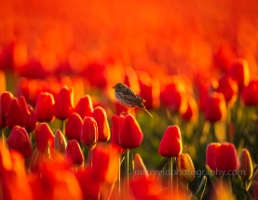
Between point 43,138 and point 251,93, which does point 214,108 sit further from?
point 43,138

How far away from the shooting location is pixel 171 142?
1028 millimetres

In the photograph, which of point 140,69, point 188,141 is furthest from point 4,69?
point 188,141

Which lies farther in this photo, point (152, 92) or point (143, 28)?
point (143, 28)

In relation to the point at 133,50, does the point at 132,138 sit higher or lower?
lower

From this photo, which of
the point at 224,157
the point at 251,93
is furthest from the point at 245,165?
the point at 251,93

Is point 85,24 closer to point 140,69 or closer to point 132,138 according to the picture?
point 140,69

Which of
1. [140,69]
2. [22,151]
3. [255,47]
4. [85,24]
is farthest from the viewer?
[85,24]

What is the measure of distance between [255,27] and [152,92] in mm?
958

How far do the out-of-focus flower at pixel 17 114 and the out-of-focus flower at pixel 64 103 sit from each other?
9 centimetres

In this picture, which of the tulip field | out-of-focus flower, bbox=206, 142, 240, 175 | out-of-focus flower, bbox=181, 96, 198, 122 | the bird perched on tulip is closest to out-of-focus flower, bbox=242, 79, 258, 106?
the tulip field

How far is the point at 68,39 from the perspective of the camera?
2455 mm

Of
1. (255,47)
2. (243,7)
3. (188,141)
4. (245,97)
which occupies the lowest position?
(188,141)

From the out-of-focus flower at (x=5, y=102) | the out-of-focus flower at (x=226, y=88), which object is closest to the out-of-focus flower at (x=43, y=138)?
the out-of-focus flower at (x=5, y=102)

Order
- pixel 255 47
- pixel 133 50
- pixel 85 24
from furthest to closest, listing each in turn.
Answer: pixel 85 24
pixel 133 50
pixel 255 47
